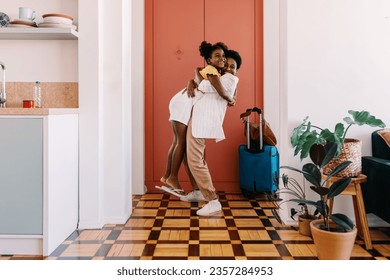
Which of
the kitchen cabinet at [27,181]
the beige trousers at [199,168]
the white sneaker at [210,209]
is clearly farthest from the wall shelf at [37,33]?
the white sneaker at [210,209]

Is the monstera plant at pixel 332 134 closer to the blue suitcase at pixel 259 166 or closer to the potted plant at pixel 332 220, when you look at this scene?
the potted plant at pixel 332 220

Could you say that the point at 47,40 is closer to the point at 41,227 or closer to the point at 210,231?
the point at 41,227

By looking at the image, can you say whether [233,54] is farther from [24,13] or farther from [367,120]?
[24,13]

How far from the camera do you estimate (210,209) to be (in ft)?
11.3

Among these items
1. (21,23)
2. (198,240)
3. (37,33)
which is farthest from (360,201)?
(21,23)

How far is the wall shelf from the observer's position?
276 centimetres

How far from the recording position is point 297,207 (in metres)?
3.05

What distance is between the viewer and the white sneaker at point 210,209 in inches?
134

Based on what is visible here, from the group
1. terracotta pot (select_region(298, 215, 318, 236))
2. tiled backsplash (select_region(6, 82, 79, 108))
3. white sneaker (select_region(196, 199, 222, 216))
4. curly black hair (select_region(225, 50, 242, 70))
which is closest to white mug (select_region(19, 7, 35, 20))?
tiled backsplash (select_region(6, 82, 79, 108))

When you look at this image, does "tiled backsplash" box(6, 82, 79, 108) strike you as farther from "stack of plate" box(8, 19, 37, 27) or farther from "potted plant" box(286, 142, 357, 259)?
Result: "potted plant" box(286, 142, 357, 259)

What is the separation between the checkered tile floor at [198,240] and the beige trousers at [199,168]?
23 cm

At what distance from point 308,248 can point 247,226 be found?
0.63 m

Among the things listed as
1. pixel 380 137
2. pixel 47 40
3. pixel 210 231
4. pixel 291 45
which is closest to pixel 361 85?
pixel 380 137

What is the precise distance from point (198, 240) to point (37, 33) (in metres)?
1.90
